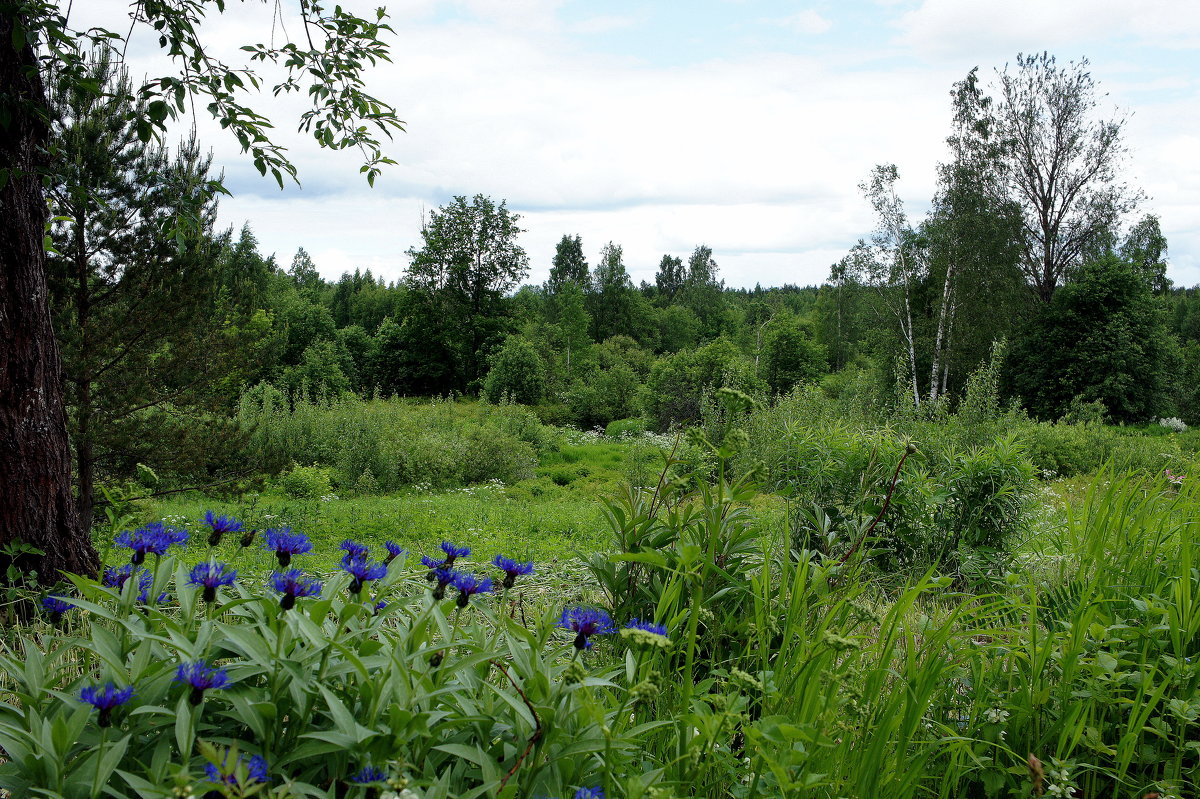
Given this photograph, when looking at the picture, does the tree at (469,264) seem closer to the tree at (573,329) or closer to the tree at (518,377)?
the tree at (573,329)

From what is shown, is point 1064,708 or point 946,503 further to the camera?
point 946,503

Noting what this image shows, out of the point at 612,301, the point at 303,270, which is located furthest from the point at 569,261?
the point at 303,270

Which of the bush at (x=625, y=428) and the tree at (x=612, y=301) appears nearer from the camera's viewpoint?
the bush at (x=625, y=428)

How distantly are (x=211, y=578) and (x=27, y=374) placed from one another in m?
2.11

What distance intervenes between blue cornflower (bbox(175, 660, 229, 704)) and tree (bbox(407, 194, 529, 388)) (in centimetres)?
3033

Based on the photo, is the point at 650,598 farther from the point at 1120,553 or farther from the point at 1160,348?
the point at 1160,348

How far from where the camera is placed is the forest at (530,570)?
1.10 meters

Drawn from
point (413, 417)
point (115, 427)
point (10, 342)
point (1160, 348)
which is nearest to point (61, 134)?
point (115, 427)

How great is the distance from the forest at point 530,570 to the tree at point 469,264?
13.9m

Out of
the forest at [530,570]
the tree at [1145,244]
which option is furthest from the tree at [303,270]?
the tree at [1145,244]

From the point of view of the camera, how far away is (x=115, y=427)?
21.0 feet

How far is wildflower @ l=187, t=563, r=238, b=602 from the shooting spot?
3.89ft

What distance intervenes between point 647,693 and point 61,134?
287 inches

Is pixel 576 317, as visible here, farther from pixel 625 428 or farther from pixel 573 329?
pixel 625 428
